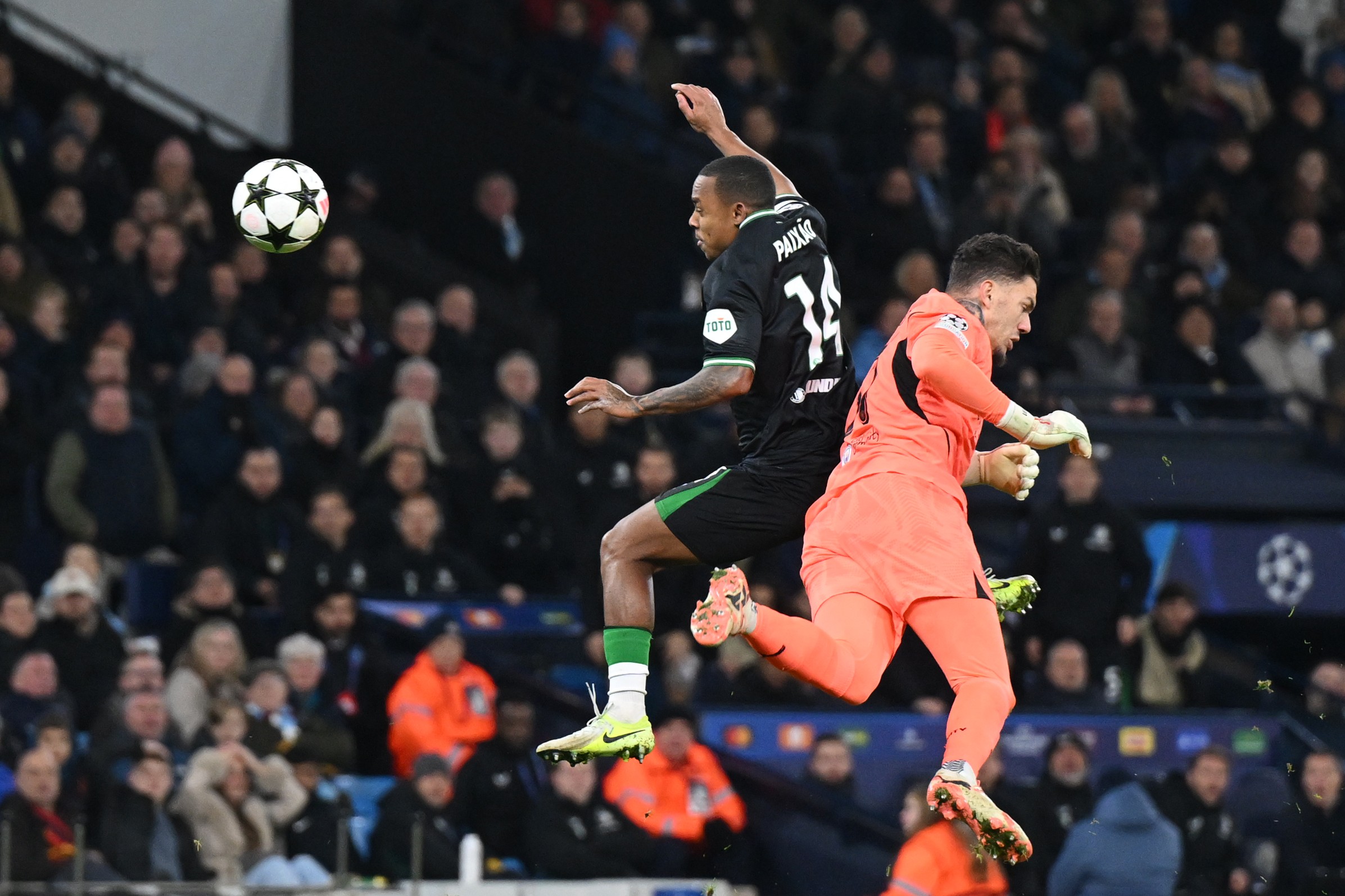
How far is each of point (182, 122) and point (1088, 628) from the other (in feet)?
30.4

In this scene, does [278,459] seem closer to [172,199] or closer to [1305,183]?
[172,199]

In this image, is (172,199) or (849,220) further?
(849,220)

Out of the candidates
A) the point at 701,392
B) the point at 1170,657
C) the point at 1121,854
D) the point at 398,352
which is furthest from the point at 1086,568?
the point at 701,392

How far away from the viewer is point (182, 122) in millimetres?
18672

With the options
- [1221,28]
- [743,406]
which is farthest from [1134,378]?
[743,406]

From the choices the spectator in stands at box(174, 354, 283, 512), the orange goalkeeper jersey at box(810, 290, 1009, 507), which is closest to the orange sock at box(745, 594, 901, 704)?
the orange goalkeeper jersey at box(810, 290, 1009, 507)

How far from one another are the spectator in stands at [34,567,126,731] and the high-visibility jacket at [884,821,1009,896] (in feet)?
14.8

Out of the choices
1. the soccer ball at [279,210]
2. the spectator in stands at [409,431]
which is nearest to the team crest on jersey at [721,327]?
the soccer ball at [279,210]

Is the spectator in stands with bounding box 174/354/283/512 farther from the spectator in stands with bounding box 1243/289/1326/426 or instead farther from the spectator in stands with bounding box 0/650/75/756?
the spectator in stands with bounding box 1243/289/1326/426

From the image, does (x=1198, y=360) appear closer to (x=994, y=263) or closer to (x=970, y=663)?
(x=994, y=263)

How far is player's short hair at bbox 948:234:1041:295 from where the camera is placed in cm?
783

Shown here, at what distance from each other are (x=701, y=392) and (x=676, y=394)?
86 millimetres

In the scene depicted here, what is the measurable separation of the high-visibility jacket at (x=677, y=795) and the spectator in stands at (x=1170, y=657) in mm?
3021

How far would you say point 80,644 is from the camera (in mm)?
12234
